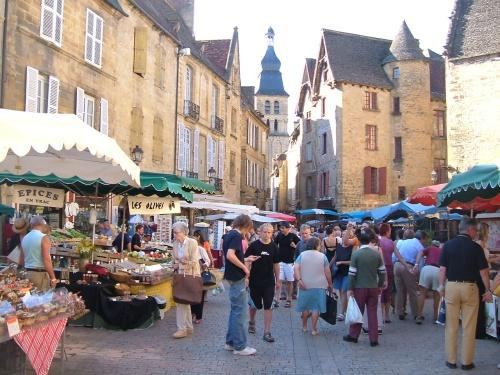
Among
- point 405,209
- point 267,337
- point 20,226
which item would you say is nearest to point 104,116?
point 405,209

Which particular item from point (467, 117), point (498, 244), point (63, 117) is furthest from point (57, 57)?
point (467, 117)

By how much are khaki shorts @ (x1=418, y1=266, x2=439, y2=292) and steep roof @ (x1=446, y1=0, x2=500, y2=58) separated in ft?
66.4

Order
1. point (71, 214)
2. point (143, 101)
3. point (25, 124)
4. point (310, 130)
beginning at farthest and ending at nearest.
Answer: point (310, 130)
point (143, 101)
point (71, 214)
point (25, 124)

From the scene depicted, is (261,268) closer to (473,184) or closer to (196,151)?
(473,184)

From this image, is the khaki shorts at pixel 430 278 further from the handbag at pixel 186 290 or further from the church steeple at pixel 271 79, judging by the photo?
the church steeple at pixel 271 79

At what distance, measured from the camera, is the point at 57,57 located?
15922mm

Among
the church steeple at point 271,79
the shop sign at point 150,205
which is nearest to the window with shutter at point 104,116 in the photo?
the shop sign at point 150,205

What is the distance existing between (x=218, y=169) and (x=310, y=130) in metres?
14.2

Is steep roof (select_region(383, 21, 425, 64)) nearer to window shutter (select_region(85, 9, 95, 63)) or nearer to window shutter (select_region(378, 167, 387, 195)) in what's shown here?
window shutter (select_region(378, 167, 387, 195))

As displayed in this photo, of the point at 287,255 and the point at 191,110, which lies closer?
the point at 287,255

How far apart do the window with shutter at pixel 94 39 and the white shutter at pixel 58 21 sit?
1.38 m

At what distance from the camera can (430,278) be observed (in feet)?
32.3

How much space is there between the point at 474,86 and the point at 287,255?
1904 cm

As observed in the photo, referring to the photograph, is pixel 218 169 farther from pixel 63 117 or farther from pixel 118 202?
pixel 63 117
